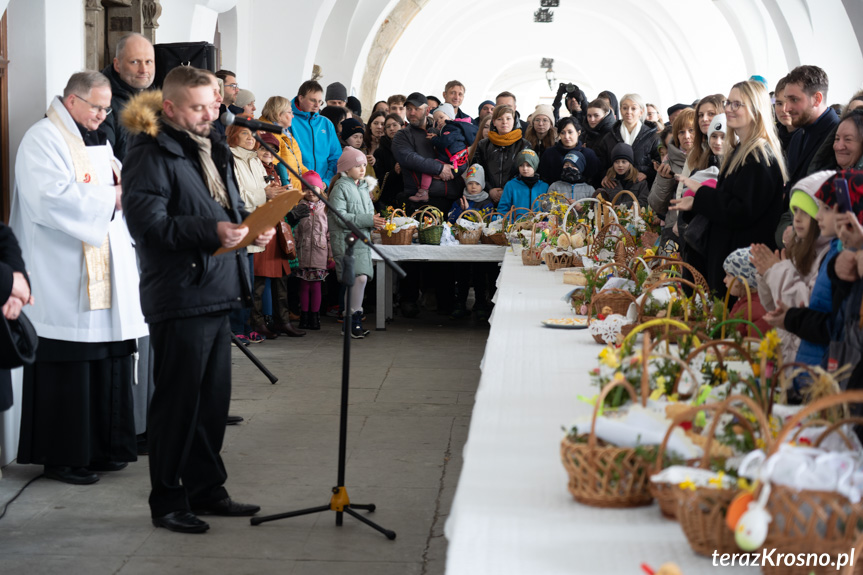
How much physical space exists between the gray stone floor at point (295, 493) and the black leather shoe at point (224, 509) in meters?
0.04

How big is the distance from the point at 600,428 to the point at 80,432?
2.88 m

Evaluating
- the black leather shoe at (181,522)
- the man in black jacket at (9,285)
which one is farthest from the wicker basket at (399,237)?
the man in black jacket at (9,285)

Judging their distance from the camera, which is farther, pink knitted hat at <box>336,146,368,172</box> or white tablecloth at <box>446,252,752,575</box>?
pink knitted hat at <box>336,146,368,172</box>

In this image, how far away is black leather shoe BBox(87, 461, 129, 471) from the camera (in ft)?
14.6

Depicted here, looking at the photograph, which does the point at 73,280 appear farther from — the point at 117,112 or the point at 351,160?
the point at 351,160

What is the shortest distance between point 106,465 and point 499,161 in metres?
4.96

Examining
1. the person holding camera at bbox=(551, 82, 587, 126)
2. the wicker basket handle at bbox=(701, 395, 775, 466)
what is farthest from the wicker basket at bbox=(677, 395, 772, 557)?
the person holding camera at bbox=(551, 82, 587, 126)

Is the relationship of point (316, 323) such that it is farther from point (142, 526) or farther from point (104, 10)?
point (142, 526)

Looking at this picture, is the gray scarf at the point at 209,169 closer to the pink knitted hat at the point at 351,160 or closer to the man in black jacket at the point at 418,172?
the pink knitted hat at the point at 351,160

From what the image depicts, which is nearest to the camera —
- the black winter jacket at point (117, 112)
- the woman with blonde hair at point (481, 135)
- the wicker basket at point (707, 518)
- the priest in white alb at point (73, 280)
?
the wicker basket at point (707, 518)

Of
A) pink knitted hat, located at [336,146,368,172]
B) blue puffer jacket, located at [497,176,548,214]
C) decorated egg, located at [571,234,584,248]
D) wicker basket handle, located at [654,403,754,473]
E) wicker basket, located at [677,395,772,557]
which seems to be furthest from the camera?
blue puffer jacket, located at [497,176,548,214]

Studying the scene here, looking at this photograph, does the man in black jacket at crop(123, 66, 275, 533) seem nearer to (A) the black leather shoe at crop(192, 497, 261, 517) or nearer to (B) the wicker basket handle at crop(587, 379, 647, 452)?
(A) the black leather shoe at crop(192, 497, 261, 517)

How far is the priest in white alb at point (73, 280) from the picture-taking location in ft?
13.4

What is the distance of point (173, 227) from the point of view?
334 centimetres
